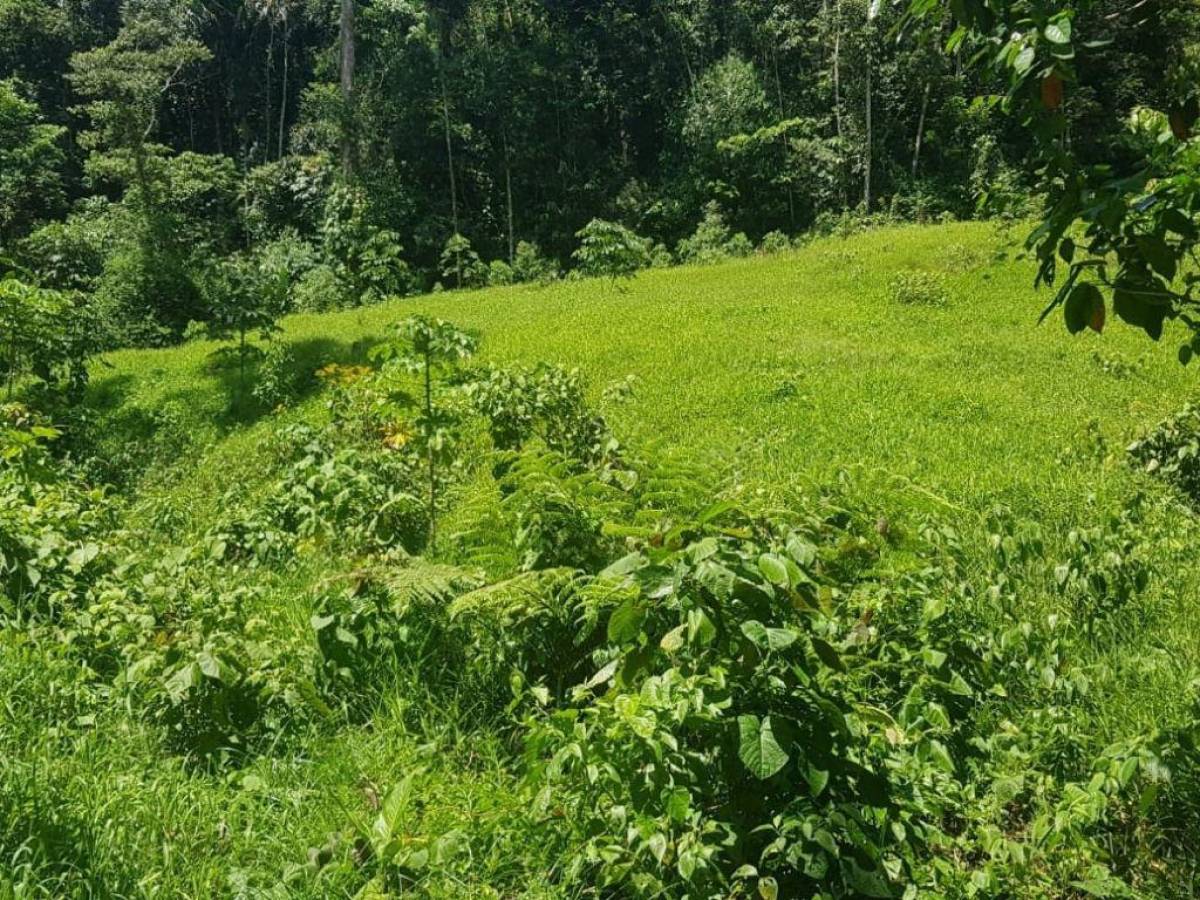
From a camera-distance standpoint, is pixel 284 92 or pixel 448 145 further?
pixel 284 92

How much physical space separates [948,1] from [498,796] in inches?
108

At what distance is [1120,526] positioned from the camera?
14.3 ft

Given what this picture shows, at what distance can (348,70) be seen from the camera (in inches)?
1185

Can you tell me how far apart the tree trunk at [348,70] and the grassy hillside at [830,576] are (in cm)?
2363

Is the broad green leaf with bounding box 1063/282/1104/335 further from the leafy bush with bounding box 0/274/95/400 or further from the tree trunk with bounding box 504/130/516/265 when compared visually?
the tree trunk with bounding box 504/130/516/265

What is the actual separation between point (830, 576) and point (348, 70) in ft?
105

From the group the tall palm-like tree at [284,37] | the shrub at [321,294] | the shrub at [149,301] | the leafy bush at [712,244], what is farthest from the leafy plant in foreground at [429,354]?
the tall palm-like tree at [284,37]

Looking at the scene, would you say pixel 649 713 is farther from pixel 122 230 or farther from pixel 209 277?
pixel 122 230

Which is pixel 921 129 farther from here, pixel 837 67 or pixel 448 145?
pixel 448 145

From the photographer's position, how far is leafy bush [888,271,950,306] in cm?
1352

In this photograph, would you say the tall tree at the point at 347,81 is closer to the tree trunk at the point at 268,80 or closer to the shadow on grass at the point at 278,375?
the tree trunk at the point at 268,80

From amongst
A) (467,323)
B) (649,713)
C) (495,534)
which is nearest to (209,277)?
(467,323)

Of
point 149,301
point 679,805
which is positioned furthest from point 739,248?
point 679,805

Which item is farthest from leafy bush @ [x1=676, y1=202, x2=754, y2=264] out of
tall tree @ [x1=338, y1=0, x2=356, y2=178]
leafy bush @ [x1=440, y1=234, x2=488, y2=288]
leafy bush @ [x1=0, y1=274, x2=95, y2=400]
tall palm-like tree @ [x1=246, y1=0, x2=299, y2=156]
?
tall palm-like tree @ [x1=246, y1=0, x2=299, y2=156]
